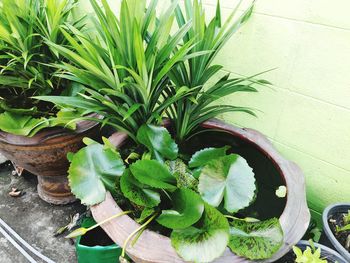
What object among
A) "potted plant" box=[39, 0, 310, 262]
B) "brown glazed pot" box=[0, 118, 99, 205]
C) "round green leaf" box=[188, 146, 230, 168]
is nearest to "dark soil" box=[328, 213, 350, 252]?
"potted plant" box=[39, 0, 310, 262]

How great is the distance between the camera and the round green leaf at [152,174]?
2.97 ft

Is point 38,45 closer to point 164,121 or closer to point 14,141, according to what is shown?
point 14,141

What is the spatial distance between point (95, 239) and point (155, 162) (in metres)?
0.62

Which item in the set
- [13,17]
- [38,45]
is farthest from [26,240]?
[13,17]

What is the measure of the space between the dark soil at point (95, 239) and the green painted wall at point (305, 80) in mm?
880

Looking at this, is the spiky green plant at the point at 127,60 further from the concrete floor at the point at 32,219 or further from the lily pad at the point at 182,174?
the concrete floor at the point at 32,219

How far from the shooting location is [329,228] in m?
1.15

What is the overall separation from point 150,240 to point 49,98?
637 millimetres

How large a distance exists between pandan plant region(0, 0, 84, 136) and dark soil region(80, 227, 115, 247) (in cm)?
51

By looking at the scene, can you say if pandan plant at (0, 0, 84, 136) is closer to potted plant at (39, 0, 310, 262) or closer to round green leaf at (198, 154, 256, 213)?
potted plant at (39, 0, 310, 262)

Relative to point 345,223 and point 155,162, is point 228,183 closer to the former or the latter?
point 155,162

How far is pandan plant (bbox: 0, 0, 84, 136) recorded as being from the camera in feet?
4.26

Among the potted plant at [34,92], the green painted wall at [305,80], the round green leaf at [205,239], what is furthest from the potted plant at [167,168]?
the potted plant at [34,92]

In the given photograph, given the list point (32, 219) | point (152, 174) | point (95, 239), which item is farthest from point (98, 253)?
point (32, 219)
